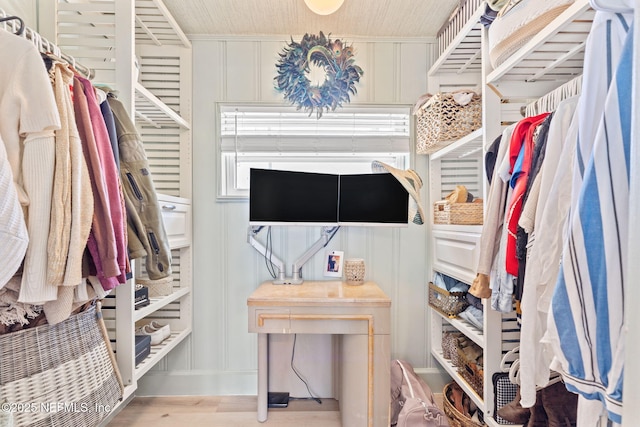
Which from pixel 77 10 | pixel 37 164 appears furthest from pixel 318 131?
pixel 37 164

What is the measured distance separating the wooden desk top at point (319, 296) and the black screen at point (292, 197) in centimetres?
39

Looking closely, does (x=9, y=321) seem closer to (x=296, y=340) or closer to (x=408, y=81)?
(x=296, y=340)

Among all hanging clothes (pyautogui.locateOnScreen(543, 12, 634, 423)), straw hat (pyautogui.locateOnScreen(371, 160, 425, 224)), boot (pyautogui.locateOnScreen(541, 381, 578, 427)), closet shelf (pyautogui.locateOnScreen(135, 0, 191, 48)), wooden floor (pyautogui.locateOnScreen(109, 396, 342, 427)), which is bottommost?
wooden floor (pyautogui.locateOnScreen(109, 396, 342, 427))

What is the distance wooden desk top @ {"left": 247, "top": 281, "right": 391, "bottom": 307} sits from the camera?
162 cm

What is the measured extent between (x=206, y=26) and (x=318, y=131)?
0.94 m

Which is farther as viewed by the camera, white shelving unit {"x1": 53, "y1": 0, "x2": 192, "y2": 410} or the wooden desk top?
the wooden desk top

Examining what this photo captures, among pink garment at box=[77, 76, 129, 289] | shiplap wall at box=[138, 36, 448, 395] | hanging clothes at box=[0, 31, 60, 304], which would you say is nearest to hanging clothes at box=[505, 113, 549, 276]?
shiplap wall at box=[138, 36, 448, 395]

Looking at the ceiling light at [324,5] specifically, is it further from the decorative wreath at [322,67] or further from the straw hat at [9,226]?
the straw hat at [9,226]

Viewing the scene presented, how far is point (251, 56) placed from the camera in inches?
83.6

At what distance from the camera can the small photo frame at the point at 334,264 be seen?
6.81 ft

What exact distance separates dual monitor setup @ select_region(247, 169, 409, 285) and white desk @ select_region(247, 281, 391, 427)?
43cm

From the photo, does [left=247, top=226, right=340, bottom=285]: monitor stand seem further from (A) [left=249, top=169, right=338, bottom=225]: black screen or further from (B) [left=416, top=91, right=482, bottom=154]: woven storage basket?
(B) [left=416, top=91, right=482, bottom=154]: woven storage basket

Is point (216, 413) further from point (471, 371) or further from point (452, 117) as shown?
point (452, 117)

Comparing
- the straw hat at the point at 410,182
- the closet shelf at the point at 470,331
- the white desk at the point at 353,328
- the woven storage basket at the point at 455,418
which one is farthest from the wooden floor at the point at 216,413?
the straw hat at the point at 410,182
